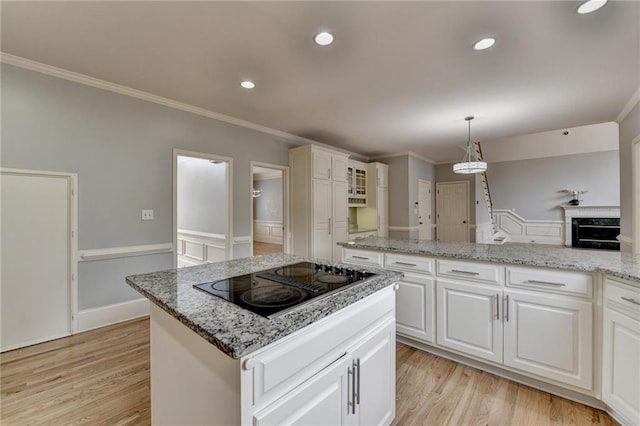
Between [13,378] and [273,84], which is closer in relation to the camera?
[13,378]

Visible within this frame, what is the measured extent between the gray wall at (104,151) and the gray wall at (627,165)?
17.2 ft

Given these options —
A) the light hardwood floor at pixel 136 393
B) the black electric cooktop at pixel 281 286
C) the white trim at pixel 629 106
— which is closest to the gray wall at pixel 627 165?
the white trim at pixel 629 106

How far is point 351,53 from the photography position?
229 cm

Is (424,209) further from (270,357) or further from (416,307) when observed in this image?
(270,357)

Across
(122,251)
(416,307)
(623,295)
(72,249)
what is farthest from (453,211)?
(72,249)

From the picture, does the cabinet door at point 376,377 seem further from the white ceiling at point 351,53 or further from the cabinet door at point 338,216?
the cabinet door at point 338,216

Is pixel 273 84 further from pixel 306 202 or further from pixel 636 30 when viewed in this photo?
pixel 636 30

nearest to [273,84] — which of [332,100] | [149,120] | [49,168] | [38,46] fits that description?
[332,100]

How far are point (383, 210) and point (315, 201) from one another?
231 cm

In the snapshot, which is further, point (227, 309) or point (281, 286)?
point (281, 286)

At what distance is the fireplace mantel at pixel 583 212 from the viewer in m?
7.86

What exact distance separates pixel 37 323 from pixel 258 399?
120 inches

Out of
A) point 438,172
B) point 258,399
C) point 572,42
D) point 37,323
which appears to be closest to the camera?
point 258,399

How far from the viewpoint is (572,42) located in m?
2.12
